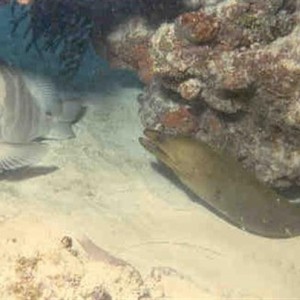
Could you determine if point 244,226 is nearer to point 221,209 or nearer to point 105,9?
point 221,209

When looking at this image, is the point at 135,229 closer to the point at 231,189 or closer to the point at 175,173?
the point at 175,173

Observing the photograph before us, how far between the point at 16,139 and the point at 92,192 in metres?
1.09

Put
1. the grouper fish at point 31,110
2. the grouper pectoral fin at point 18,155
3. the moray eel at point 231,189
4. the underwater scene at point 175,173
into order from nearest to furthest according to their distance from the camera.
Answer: the underwater scene at point 175,173
the moray eel at point 231,189
the grouper pectoral fin at point 18,155
the grouper fish at point 31,110

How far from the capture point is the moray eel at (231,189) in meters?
4.27

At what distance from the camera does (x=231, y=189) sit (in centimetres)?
432

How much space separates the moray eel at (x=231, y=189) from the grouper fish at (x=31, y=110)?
122cm

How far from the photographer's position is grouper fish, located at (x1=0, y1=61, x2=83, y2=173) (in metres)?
5.09

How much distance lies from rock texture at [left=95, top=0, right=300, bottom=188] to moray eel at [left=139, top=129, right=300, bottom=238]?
18 centimetres

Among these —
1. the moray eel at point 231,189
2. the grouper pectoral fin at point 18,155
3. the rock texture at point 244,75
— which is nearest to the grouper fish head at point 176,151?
the moray eel at point 231,189

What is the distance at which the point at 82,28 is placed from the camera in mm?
Answer: 6258

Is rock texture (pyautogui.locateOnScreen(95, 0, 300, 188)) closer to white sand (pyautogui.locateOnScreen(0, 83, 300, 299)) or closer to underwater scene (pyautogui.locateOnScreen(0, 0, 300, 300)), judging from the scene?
underwater scene (pyautogui.locateOnScreen(0, 0, 300, 300))

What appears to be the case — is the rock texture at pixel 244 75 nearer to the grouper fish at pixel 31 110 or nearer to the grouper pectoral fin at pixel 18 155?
the grouper pectoral fin at pixel 18 155

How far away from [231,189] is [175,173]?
56 cm

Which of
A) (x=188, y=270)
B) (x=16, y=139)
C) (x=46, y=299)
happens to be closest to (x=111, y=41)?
(x=16, y=139)
